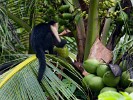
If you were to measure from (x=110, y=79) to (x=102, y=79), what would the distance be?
0.19 feet

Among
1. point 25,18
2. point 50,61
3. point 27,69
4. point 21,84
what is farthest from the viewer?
point 25,18

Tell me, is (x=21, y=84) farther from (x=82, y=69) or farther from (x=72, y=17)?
(x=72, y=17)

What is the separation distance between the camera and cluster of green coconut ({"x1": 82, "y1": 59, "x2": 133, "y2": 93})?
54.9 inches

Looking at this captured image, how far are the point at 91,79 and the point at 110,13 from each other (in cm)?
42

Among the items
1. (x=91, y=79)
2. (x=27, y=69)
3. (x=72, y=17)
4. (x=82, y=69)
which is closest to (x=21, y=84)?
(x=27, y=69)

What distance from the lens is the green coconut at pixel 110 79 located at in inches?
54.6

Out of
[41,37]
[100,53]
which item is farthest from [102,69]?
[41,37]

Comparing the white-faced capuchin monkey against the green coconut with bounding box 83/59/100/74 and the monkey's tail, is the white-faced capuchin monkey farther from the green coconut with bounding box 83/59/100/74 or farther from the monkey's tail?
the green coconut with bounding box 83/59/100/74

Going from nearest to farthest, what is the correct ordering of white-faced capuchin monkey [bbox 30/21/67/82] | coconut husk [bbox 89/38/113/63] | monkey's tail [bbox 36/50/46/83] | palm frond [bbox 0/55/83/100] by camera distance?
palm frond [bbox 0/55/83/100] < monkey's tail [bbox 36/50/46/83] < coconut husk [bbox 89/38/113/63] < white-faced capuchin monkey [bbox 30/21/67/82]

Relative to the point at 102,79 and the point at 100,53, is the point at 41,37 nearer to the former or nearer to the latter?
the point at 100,53

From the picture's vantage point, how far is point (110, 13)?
5.54 feet

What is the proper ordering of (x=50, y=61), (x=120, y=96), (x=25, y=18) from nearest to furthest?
1. (x=120, y=96)
2. (x=50, y=61)
3. (x=25, y=18)

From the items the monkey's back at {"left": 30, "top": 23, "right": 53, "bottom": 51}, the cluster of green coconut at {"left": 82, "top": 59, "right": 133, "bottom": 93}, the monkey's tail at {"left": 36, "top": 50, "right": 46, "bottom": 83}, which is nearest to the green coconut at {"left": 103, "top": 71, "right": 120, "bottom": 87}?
the cluster of green coconut at {"left": 82, "top": 59, "right": 133, "bottom": 93}

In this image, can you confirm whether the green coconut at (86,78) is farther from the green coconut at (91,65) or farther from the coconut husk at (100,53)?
the coconut husk at (100,53)
